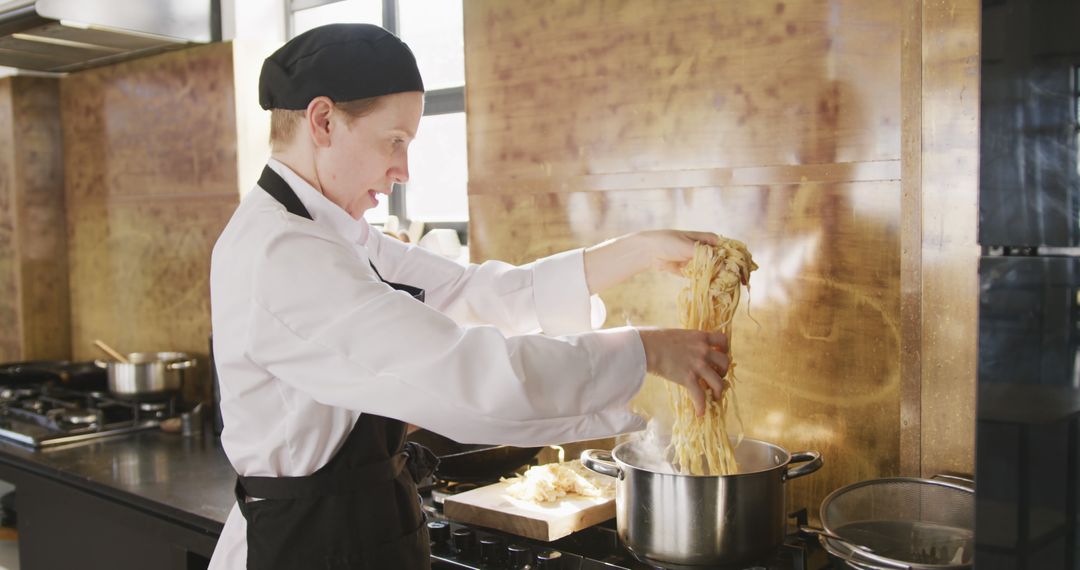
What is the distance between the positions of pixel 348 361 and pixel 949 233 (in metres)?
1.19

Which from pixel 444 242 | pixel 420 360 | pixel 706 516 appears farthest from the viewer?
pixel 444 242

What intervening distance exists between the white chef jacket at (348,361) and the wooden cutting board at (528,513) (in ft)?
1.62

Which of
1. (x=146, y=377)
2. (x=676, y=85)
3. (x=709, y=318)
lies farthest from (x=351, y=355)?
(x=146, y=377)

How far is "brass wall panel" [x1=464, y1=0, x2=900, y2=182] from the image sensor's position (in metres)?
1.97

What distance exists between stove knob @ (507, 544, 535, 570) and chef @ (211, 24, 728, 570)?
0.60ft

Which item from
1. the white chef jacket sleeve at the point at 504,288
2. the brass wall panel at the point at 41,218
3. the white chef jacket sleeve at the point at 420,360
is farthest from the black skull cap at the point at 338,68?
the brass wall panel at the point at 41,218

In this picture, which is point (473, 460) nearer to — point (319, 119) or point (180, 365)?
point (319, 119)

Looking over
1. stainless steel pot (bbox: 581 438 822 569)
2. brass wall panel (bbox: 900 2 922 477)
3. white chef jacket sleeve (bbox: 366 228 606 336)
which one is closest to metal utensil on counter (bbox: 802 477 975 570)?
stainless steel pot (bbox: 581 438 822 569)

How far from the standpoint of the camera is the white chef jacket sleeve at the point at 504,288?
6.57 feet

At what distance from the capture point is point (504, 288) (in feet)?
6.82

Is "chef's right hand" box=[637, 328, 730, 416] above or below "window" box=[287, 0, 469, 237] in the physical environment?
below

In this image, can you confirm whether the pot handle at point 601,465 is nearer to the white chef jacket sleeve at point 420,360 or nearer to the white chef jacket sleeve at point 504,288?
the white chef jacket sleeve at point 504,288

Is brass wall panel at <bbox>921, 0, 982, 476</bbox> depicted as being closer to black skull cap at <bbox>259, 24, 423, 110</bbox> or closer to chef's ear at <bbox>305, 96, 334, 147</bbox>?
black skull cap at <bbox>259, 24, 423, 110</bbox>

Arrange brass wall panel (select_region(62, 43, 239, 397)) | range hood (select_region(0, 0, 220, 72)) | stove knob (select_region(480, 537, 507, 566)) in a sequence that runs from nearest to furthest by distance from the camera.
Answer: stove knob (select_region(480, 537, 507, 566)) → range hood (select_region(0, 0, 220, 72)) → brass wall panel (select_region(62, 43, 239, 397))
